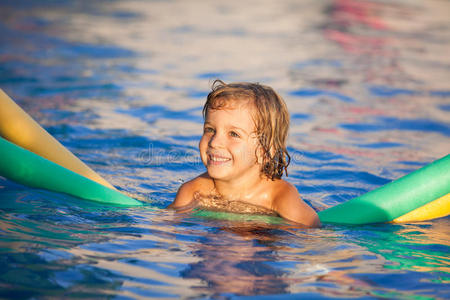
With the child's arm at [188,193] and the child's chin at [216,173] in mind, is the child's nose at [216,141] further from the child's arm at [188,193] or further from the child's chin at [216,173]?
the child's arm at [188,193]

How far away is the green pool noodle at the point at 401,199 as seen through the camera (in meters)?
3.79

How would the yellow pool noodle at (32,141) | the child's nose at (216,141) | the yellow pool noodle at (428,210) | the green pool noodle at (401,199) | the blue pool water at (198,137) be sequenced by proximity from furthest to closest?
the yellow pool noodle at (32,141), the yellow pool noodle at (428,210), the green pool noodle at (401,199), the child's nose at (216,141), the blue pool water at (198,137)

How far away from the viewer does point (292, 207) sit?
3.61 m

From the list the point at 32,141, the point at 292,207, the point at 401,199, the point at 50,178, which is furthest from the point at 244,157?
the point at 32,141

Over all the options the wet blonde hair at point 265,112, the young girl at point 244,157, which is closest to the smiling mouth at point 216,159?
the young girl at point 244,157

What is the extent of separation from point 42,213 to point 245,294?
5.04ft

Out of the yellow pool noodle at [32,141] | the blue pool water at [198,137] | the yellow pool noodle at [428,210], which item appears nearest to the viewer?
the blue pool water at [198,137]

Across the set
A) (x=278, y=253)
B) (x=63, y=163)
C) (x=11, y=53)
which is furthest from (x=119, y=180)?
(x=11, y=53)

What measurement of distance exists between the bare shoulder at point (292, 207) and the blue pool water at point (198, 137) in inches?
3.4

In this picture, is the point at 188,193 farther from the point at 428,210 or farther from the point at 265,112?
the point at 428,210

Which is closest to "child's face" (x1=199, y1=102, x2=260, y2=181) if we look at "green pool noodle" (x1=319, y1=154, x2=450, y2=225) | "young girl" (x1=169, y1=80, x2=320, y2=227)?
"young girl" (x1=169, y1=80, x2=320, y2=227)

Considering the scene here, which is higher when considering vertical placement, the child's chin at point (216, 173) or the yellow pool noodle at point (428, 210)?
the child's chin at point (216, 173)

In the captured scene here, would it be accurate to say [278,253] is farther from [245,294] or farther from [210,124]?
[210,124]

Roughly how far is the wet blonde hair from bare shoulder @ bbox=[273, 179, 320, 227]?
0.16 metres
